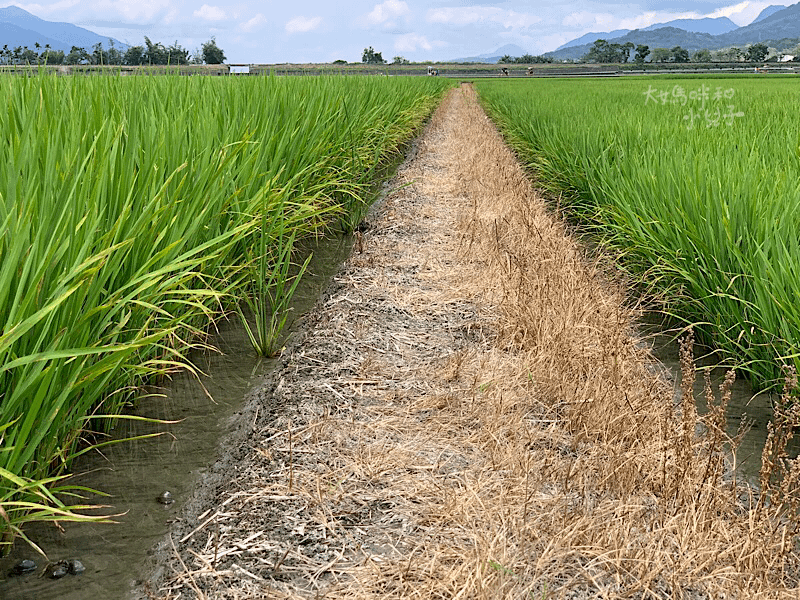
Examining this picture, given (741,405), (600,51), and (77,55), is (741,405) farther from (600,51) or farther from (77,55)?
(600,51)

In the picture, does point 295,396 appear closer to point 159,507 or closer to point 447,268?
point 159,507

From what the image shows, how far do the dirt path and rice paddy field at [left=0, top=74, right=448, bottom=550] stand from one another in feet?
1.19

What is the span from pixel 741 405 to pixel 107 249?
2104 mm

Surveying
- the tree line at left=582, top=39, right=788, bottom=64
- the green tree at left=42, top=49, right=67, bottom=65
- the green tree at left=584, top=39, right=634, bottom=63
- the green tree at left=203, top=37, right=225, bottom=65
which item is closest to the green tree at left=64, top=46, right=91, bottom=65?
the green tree at left=42, top=49, right=67, bottom=65

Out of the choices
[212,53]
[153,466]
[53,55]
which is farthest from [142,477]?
[212,53]

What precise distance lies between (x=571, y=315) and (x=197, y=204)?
155cm

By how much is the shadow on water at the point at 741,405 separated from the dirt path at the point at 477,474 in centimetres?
13

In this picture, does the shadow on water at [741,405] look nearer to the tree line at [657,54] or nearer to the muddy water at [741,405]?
the muddy water at [741,405]

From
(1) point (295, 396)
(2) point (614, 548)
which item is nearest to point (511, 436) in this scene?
(2) point (614, 548)

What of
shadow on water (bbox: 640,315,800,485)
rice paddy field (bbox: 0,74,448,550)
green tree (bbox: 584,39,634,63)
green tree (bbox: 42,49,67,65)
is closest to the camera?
rice paddy field (bbox: 0,74,448,550)

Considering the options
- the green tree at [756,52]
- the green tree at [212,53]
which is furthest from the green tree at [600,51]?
the green tree at [212,53]

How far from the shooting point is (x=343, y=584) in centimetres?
138

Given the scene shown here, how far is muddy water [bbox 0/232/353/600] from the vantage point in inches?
54.1

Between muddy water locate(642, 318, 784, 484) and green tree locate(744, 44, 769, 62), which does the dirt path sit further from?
green tree locate(744, 44, 769, 62)
